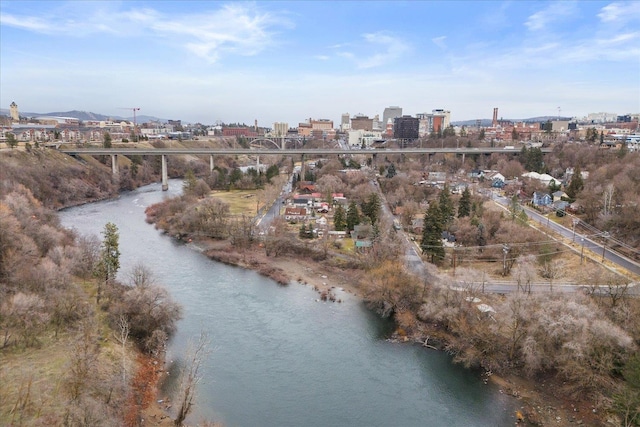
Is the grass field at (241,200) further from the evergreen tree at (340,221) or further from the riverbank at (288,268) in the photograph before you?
the evergreen tree at (340,221)

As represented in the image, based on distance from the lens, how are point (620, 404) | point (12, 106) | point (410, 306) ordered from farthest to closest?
point (12, 106) → point (410, 306) → point (620, 404)

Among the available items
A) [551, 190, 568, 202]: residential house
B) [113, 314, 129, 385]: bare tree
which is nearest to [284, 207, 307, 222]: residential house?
[113, 314, 129, 385]: bare tree

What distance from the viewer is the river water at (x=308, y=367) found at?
9297 mm

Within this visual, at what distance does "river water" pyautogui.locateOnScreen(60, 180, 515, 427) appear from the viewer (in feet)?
30.5

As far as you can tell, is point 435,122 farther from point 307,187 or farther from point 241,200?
point 241,200

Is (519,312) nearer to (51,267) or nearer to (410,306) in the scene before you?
(410,306)

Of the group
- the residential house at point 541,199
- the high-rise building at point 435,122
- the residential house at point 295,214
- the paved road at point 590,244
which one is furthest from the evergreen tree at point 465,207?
the high-rise building at point 435,122

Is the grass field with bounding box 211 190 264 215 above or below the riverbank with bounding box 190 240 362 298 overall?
above

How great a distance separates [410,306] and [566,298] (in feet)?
13.6

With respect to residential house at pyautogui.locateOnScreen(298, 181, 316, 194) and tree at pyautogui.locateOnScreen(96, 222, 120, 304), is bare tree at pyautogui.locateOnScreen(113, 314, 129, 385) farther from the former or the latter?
residential house at pyautogui.locateOnScreen(298, 181, 316, 194)

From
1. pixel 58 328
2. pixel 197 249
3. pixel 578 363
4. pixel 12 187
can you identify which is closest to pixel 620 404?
pixel 578 363

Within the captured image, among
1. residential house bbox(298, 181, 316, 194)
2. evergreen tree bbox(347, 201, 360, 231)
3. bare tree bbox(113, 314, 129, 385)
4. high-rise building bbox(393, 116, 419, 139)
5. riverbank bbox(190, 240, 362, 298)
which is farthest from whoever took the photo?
high-rise building bbox(393, 116, 419, 139)

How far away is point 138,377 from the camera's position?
10.1 metres

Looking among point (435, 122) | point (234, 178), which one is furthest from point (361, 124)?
point (234, 178)
